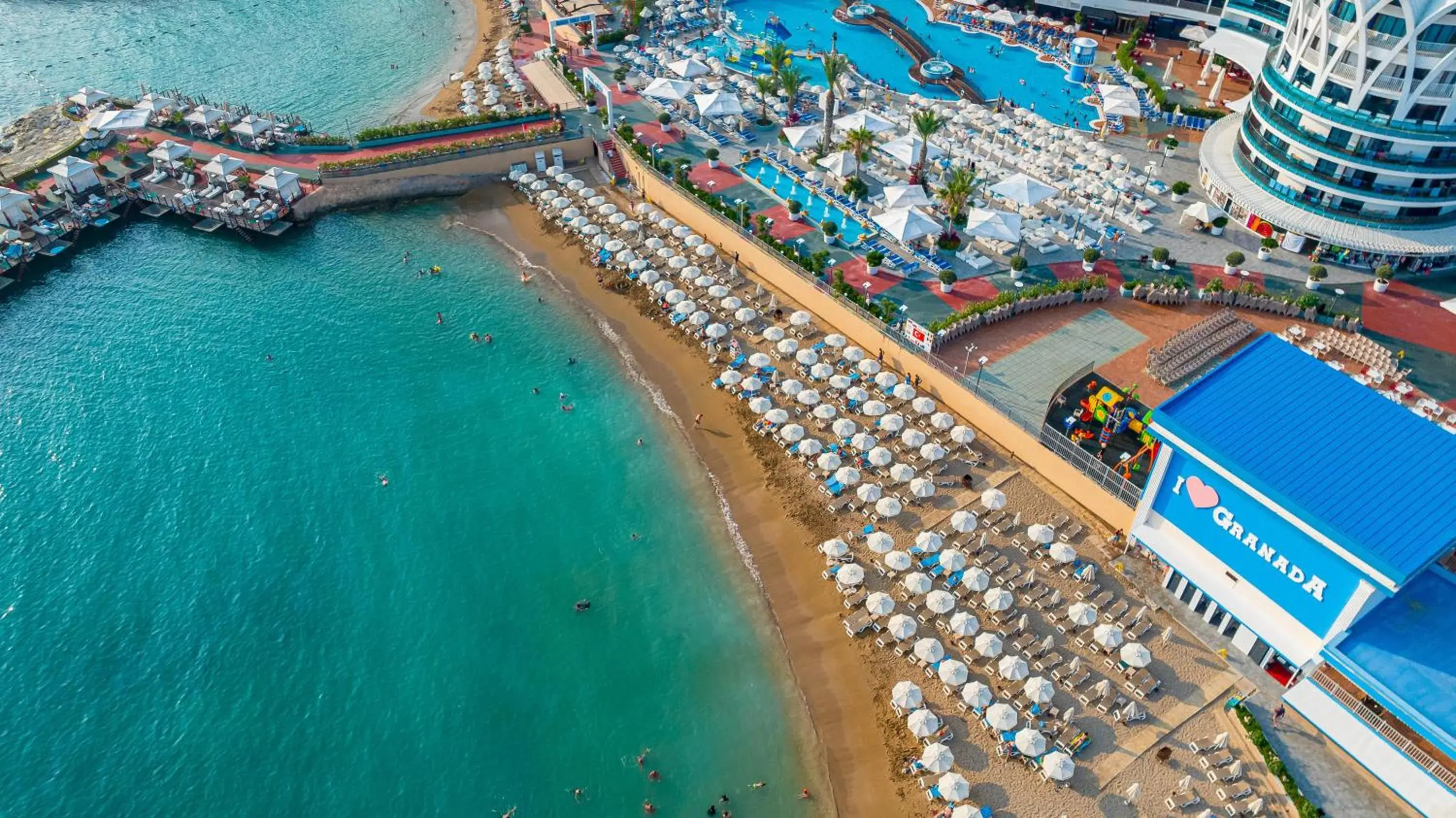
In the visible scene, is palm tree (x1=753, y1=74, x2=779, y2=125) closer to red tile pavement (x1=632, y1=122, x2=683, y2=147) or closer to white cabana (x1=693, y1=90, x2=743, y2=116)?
white cabana (x1=693, y1=90, x2=743, y2=116)

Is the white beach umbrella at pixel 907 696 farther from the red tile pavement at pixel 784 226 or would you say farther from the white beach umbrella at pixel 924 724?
the red tile pavement at pixel 784 226

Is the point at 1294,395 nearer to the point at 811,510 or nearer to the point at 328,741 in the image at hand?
the point at 811,510

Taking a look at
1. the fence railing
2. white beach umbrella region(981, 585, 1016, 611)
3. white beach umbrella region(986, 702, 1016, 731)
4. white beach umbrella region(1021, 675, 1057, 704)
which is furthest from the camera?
the fence railing

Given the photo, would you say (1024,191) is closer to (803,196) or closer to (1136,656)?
(803,196)

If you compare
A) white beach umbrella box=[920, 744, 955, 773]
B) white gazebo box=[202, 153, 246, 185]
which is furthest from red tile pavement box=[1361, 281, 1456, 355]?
white gazebo box=[202, 153, 246, 185]

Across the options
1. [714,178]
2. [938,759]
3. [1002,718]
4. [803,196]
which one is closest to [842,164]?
[803,196]

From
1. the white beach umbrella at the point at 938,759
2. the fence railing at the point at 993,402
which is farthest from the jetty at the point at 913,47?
the white beach umbrella at the point at 938,759
